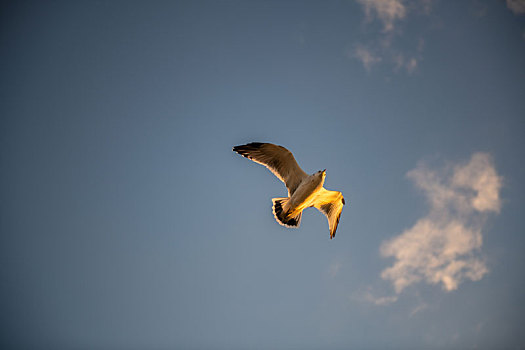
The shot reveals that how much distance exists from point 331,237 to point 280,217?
5.81 feet

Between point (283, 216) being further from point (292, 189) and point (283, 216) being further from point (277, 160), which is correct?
point (277, 160)

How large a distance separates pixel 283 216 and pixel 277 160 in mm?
1813

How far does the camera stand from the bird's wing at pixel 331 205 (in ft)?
29.5

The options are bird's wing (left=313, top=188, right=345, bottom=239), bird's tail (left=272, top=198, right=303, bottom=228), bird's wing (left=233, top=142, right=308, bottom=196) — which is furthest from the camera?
bird's wing (left=313, top=188, right=345, bottom=239)

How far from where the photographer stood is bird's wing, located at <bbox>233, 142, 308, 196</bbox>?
336 inches

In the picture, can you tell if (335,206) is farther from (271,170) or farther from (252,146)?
(252,146)

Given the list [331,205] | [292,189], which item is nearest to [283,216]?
[292,189]

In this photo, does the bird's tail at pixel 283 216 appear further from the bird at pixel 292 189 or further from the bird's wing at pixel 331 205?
the bird's wing at pixel 331 205

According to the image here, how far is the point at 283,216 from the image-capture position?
883 centimetres

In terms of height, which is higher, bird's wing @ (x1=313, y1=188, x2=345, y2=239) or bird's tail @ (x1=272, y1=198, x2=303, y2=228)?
bird's wing @ (x1=313, y1=188, x2=345, y2=239)

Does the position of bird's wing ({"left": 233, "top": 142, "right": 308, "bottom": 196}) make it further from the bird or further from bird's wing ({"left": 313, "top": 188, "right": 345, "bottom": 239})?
bird's wing ({"left": 313, "top": 188, "right": 345, "bottom": 239})

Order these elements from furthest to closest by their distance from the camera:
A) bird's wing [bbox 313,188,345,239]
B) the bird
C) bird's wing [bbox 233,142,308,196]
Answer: bird's wing [bbox 313,188,345,239], bird's wing [bbox 233,142,308,196], the bird

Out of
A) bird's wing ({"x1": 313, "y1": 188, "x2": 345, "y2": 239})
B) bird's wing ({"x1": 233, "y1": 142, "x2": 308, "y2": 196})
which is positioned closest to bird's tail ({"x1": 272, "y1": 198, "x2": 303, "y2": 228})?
bird's wing ({"x1": 233, "y1": 142, "x2": 308, "y2": 196})

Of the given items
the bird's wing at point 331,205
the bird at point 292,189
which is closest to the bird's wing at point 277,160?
the bird at point 292,189
